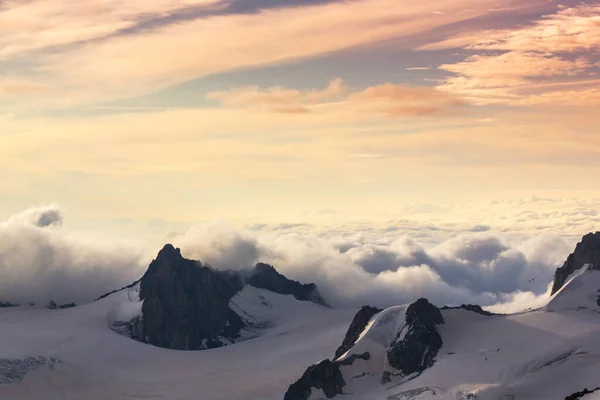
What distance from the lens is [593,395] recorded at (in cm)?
16625
